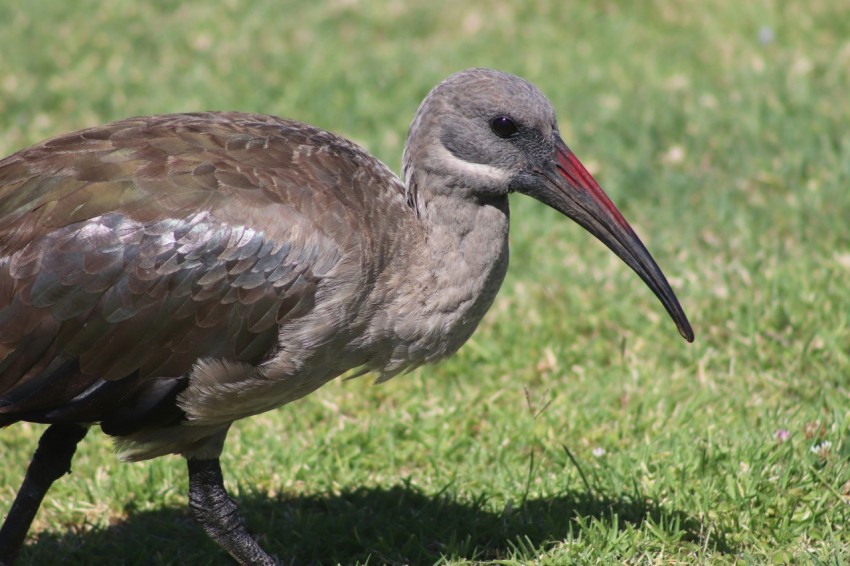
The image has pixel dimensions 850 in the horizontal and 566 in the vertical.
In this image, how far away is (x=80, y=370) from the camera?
404cm

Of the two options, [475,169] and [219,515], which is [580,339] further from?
[219,515]

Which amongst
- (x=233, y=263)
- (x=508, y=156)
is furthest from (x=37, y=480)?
(x=508, y=156)

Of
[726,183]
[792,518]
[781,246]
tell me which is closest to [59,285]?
[792,518]

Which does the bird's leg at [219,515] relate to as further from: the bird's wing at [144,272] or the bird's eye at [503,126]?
the bird's eye at [503,126]

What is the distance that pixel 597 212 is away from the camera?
4.41 metres

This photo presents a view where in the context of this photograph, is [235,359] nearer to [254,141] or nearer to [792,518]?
[254,141]

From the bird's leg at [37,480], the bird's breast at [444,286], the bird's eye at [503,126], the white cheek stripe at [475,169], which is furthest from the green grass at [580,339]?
the bird's eye at [503,126]

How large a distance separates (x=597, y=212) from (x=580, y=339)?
67.2 inches

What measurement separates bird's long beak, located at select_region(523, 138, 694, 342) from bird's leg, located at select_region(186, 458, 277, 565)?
1.66 metres

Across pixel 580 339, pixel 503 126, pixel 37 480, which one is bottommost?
pixel 580 339

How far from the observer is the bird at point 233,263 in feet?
13.2

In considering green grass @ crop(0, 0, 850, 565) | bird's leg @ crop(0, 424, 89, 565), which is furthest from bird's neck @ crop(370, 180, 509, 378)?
bird's leg @ crop(0, 424, 89, 565)

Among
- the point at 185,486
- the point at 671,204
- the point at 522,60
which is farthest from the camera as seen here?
the point at 522,60

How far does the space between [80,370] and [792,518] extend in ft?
8.76
